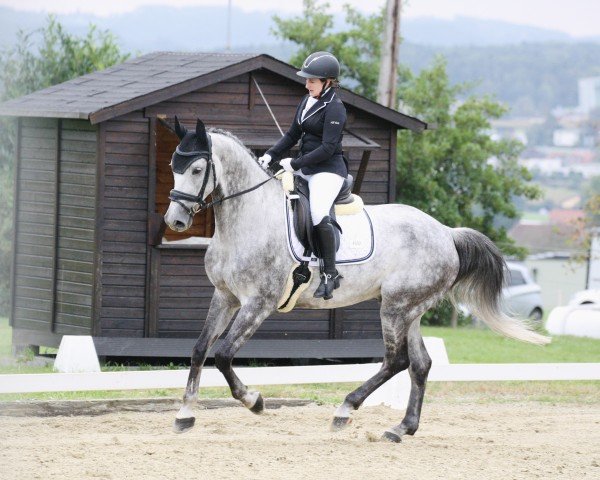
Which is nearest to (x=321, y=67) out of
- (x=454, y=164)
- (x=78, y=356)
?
(x=78, y=356)

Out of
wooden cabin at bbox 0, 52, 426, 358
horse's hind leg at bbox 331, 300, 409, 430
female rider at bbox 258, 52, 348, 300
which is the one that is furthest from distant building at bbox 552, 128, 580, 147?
female rider at bbox 258, 52, 348, 300

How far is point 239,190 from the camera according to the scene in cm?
816

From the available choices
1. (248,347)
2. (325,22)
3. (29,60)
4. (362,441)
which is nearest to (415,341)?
(362,441)

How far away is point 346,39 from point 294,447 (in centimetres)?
2086

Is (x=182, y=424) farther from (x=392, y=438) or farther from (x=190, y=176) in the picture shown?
(x=190, y=176)

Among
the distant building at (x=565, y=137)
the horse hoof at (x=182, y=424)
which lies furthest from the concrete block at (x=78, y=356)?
the distant building at (x=565, y=137)

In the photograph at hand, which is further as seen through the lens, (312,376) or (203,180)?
(312,376)

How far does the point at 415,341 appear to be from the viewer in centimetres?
885

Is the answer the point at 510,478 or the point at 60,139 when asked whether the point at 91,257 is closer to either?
the point at 60,139

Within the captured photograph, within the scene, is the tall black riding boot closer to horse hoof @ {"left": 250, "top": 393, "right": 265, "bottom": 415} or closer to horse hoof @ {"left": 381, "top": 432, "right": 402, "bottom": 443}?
horse hoof @ {"left": 250, "top": 393, "right": 265, "bottom": 415}

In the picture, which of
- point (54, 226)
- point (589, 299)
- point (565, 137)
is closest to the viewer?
point (54, 226)

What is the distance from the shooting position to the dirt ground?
23.3 feet

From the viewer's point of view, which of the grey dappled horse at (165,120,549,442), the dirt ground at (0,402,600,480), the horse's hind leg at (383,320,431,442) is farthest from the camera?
the horse's hind leg at (383,320,431,442)

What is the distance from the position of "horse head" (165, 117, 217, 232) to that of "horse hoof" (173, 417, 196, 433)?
129cm
